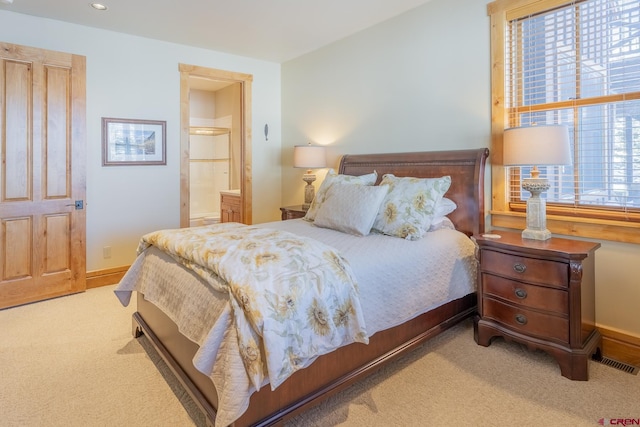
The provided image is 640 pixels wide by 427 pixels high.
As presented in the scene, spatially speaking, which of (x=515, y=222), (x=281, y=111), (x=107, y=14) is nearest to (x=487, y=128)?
(x=515, y=222)

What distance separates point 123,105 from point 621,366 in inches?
184

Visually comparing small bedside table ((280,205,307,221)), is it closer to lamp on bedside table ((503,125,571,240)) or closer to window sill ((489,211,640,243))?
window sill ((489,211,640,243))

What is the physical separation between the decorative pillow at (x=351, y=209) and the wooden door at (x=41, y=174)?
2410 mm

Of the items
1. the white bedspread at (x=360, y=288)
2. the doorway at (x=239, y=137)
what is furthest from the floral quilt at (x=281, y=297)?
the doorway at (x=239, y=137)

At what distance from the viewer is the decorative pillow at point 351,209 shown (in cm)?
264

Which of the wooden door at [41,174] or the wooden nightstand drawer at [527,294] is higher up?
the wooden door at [41,174]

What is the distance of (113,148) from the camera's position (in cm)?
379

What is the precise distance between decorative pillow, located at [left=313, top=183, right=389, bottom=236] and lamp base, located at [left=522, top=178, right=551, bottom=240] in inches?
38.0

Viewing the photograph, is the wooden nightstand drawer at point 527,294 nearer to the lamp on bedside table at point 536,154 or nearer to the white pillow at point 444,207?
the lamp on bedside table at point 536,154

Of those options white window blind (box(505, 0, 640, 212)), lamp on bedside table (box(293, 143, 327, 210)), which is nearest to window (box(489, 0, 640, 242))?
white window blind (box(505, 0, 640, 212))

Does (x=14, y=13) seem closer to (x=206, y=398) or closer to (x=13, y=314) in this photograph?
(x=13, y=314)

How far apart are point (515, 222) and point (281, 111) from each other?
3.36 m

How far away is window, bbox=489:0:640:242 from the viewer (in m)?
2.22

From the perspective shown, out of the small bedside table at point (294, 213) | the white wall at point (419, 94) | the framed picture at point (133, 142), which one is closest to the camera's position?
the white wall at point (419, 94)
